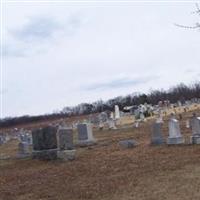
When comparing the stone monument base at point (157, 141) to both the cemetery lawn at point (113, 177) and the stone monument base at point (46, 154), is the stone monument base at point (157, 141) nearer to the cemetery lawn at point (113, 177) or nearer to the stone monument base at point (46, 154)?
the cemetery lawn at point (113, 177)

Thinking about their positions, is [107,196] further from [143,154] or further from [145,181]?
[143,154]

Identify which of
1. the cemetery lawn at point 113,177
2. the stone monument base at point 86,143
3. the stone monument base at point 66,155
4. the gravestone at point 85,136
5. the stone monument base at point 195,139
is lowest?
the cemetery lawn at point 113,177

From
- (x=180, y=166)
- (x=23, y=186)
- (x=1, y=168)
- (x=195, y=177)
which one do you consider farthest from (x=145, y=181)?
(x=1, y=168)

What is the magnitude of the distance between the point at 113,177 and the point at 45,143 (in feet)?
20.9

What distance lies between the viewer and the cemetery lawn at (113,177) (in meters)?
9.15

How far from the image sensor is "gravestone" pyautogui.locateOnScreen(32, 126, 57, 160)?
1680 centimetres

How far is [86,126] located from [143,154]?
8001mm

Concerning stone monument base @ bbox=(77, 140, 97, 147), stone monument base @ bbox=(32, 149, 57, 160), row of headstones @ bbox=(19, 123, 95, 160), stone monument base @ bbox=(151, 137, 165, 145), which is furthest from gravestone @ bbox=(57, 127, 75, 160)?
stone monument base @ bbox=(77, 140, 97, 147)

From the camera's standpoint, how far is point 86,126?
23.1 m

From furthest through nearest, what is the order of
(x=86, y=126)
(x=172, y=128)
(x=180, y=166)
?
(x=86, y=126)
(x=172, y=128)
(x=180, y=166)

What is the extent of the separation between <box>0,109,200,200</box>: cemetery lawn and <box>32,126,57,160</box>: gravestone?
41 centimetres

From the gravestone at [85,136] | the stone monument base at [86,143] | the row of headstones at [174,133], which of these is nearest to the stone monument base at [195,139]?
the row of headstones at [174,133]

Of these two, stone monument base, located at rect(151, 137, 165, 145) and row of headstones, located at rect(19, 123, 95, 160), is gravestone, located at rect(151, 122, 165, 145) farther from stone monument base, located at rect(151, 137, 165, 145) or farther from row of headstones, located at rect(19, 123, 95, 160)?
row of headstones, located at rect(19, 123, 95, 160)

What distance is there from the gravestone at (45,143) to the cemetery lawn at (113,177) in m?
0.41
